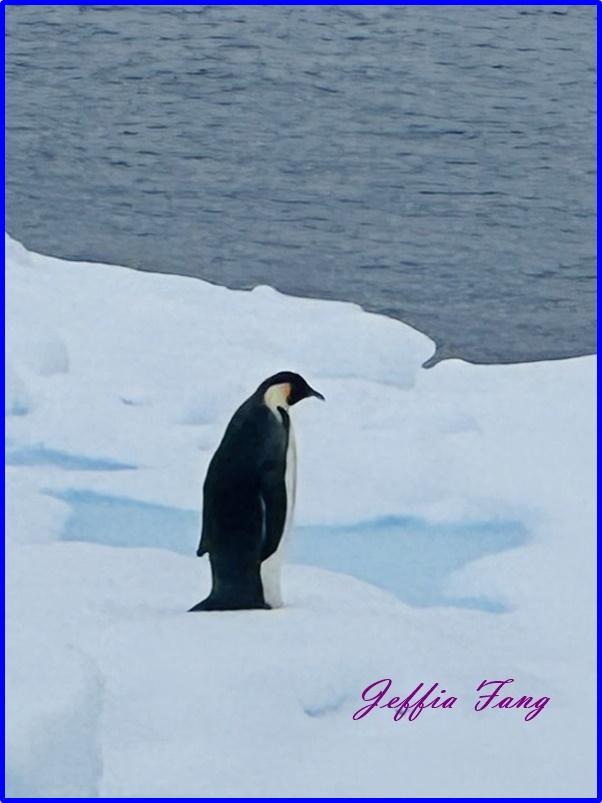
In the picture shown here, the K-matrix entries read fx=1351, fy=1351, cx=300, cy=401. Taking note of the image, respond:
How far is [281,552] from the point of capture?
2268mm

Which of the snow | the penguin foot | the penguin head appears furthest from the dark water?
the penguin foot

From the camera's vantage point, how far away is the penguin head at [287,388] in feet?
7.67

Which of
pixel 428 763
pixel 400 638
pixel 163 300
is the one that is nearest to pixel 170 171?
pixel 163 300

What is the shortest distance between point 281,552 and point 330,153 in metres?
0.74

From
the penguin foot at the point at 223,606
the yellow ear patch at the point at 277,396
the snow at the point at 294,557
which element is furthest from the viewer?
the yellow ear patch at the point at 277,396

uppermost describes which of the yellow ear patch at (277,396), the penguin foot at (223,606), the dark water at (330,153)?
the dark water at (330,153)

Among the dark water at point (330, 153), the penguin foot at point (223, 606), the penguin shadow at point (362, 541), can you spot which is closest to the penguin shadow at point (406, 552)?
the penguin shadow at point (362, 541)

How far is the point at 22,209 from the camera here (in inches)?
95.0

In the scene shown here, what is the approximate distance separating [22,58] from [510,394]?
1065 mm

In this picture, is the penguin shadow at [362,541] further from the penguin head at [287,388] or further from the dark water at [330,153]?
the dark water at [330,153]
